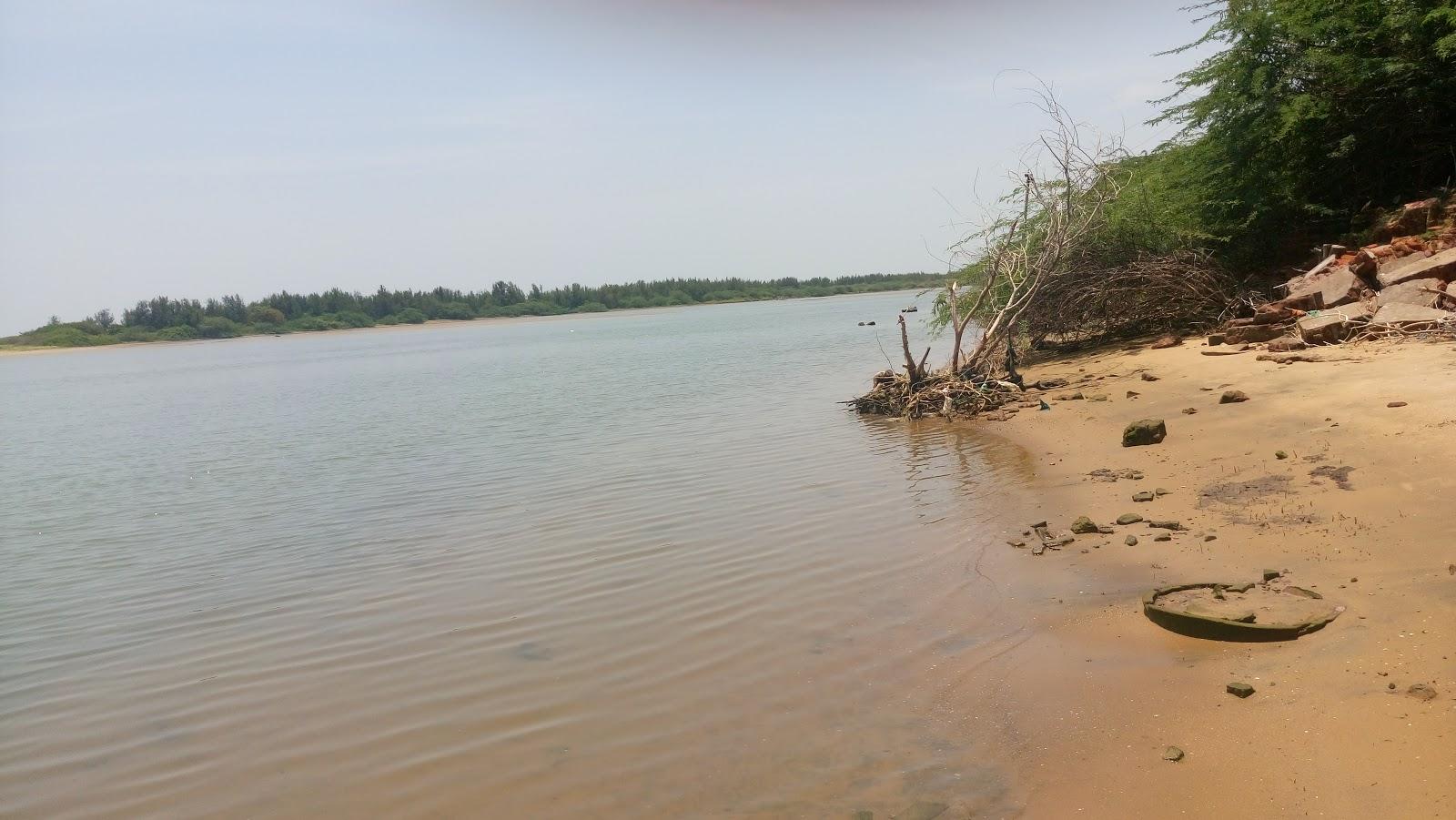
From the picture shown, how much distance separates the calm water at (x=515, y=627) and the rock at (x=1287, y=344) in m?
3.88

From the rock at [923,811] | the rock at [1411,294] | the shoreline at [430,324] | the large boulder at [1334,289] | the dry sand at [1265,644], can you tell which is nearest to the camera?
the dry sand at [1265,644]

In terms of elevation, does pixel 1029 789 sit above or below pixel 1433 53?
below

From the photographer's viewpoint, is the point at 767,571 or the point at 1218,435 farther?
the point at 1218,435

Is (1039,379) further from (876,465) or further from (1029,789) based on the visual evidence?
(1029,789)

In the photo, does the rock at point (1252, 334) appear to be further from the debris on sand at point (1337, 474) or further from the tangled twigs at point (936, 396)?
the debris on sand at point (1337, 474)

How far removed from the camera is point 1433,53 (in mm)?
14500

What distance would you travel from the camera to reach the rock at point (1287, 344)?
11.7 meters

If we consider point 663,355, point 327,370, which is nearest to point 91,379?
point 327,370

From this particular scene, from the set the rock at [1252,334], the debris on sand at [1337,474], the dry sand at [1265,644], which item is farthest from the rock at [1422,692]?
the rock at [1252,334]

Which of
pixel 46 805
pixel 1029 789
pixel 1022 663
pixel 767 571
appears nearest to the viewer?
pixel 1029 789

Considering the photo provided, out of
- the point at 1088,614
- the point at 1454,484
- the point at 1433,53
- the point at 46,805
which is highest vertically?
the point at 1433,53

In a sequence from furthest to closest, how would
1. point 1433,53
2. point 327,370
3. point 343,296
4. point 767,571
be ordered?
point 343,296, point 327,370, point 1433,53, point 767,571

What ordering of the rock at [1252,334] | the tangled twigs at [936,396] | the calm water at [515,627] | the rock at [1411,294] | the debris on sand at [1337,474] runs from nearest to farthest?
the calm water at [515,627]
the debris on sand at [1337,474]
the rock at [1411,294]
the rock at [1252,334]
the tangled twigs at [936,396]

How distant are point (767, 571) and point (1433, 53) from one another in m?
14.3
